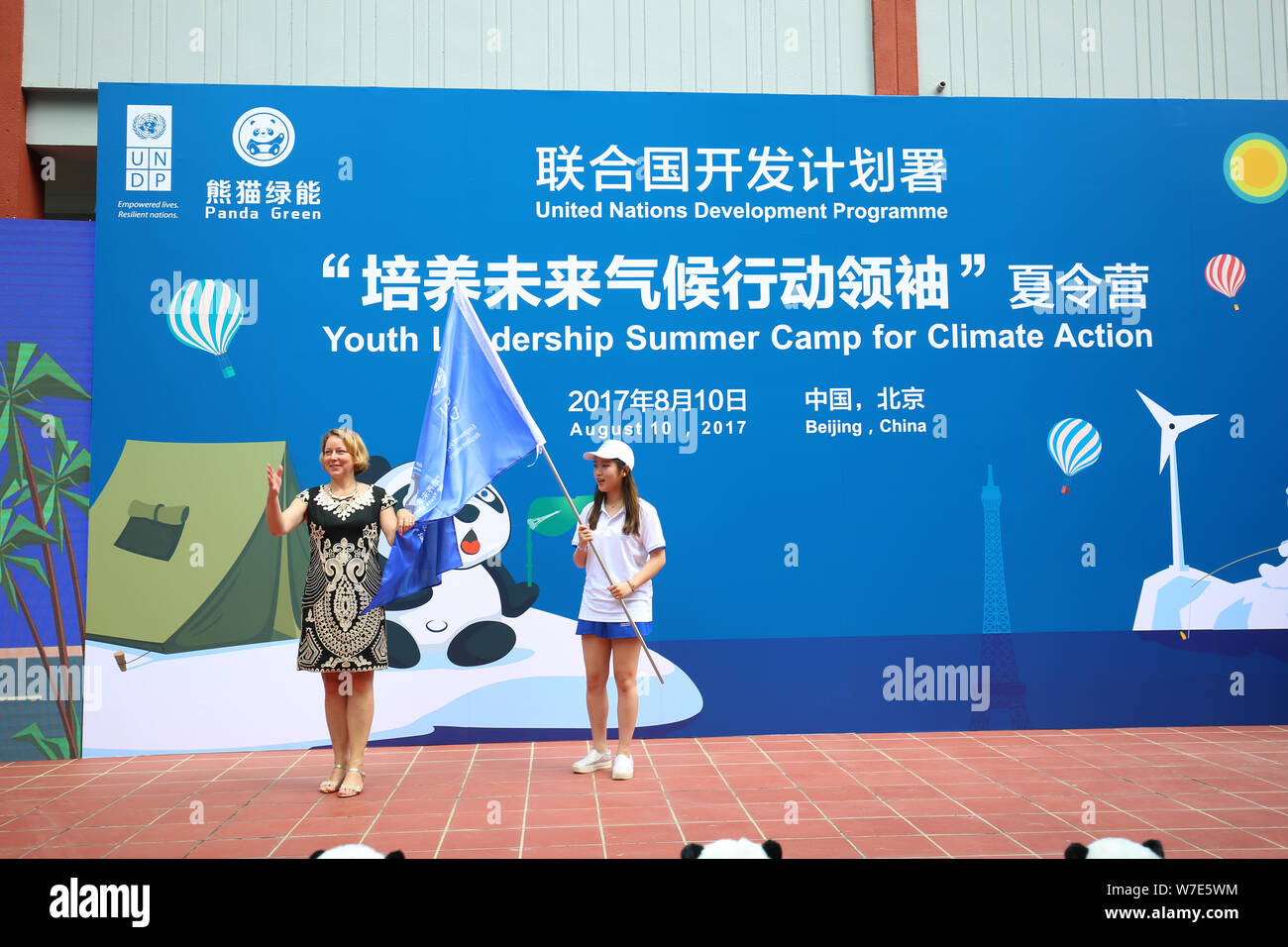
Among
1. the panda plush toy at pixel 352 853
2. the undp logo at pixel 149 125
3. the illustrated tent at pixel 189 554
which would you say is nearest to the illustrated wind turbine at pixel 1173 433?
the illustrated tent at pixel 189 554

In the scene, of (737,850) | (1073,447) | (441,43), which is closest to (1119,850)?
(737,850)

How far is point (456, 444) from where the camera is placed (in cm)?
413

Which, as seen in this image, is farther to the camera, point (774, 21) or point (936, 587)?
point (774, 21)

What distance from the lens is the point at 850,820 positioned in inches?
135

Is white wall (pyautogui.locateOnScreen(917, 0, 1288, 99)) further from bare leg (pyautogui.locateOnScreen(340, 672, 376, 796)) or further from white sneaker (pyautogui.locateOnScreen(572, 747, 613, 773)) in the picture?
bare leg (pyautogui.locateOnScreen(340, 672, 376, 796))

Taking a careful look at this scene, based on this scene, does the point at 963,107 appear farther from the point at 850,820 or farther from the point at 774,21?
the point at 850,820

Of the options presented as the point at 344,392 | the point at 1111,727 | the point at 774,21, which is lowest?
the point at 1111,727

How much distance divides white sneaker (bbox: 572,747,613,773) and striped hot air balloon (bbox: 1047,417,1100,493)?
2802mm

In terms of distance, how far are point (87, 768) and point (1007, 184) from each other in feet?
17.6

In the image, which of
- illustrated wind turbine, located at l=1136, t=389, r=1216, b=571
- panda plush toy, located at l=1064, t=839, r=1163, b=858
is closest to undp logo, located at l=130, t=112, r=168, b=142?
panda plush toy, located at l=1064, t=839, r=1163, b=858

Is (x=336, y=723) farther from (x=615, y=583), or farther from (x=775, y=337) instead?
(x=775, y=337)

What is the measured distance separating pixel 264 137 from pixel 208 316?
37.4 inches
